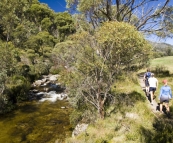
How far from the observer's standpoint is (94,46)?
510 inches

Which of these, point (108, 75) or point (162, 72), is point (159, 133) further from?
point (162, 72)

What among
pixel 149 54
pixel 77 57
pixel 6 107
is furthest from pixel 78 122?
pixel 6 107

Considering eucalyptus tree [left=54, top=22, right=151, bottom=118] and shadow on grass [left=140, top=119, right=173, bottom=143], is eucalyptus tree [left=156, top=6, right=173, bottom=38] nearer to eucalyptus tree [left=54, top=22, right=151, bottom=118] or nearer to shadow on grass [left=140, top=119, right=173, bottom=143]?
eucalyptus tree [left=54, top=22, right=151, bottom=118]

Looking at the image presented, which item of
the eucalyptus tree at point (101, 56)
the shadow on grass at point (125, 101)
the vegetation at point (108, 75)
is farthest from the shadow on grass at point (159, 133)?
the eucalyptus tree at point (101, 56)

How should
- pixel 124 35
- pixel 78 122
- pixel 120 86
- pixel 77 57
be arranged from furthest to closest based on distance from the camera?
1. pixel 120 86
2. pixel 78 122
3. pixel 77 57
4. pixel 124 35

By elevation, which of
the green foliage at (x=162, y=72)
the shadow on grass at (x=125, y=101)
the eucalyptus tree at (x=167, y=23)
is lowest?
the shadow on grass at (x=125, y=101)

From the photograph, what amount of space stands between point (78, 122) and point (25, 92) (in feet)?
47.5

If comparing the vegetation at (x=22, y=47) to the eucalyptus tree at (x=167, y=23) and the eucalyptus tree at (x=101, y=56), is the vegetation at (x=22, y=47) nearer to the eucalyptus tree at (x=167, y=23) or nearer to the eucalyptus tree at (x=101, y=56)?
the eucalyptus tree at (x=101, y=56)

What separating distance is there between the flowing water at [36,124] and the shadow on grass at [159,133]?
6.91m

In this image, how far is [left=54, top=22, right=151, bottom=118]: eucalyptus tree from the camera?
1157cm

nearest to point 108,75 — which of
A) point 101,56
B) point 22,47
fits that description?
point 101,56

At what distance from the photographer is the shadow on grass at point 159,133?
9684 millimetres

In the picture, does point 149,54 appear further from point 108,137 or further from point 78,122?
point 78,122

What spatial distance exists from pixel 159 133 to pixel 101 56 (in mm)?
6154
